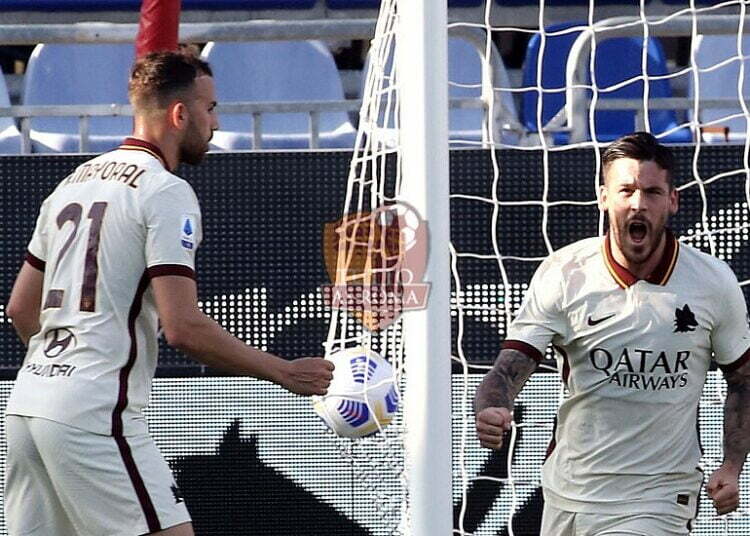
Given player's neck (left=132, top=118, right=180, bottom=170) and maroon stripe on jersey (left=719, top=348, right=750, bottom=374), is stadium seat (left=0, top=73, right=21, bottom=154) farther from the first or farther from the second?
maroon stripe on jersey (left=719, top=348, right=750, bottom=374)

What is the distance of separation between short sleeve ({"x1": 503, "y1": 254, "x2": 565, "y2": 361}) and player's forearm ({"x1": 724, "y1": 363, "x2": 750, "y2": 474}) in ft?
1.53

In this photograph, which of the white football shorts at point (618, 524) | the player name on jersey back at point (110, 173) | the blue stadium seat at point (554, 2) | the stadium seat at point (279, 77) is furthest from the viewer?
the blue stadium seat at point (554, 2)

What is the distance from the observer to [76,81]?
694 cm

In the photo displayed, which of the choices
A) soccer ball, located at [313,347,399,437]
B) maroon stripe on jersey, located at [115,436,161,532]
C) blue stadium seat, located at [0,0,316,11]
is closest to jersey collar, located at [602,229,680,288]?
soccer ball, located at [313,347,399,437]

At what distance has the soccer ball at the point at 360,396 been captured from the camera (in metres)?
3.92

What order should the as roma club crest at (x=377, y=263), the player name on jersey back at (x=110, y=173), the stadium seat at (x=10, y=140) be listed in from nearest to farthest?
the player name on jersey back at (x=110, y=173) < the as roma club crest at (x=377, y=263) < the stadium seat at (x=10, y=140)

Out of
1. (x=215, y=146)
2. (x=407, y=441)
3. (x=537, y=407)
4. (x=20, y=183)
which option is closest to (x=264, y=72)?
(x=215, y=146)

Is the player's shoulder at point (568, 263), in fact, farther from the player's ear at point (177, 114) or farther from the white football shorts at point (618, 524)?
the player's ear at point (177, 114)

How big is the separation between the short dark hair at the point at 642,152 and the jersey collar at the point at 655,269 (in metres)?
0.17

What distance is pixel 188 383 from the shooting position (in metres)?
4.85

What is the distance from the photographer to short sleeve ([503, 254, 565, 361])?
3.45m

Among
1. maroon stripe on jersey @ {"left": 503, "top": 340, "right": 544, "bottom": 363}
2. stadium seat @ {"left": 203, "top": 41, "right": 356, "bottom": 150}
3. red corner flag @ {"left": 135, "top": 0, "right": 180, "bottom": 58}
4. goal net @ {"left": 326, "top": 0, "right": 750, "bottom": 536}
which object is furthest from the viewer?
stadium seat @ {"left": 203, "top": 41, "right": 356, "bottom": 150}

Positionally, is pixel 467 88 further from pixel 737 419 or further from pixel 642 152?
pixel 737 419

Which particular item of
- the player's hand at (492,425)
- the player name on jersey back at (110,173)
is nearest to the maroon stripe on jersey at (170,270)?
the player name on jersey back at (110,173)
